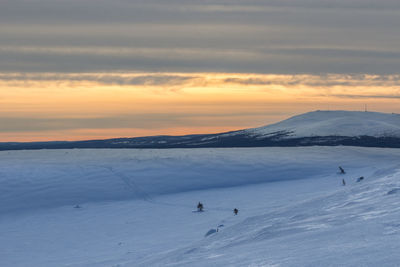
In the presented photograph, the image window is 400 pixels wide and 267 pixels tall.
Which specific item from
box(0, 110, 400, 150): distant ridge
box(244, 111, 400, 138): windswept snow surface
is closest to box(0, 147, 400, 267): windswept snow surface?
box(0, 110, 400, 150): distant ridge

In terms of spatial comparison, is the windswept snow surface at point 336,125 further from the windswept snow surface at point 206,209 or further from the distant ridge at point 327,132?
the windswept snow surface at point 206,209

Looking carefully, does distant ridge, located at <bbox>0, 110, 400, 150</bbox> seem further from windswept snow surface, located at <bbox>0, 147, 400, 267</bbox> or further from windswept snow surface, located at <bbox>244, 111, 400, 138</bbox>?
windswept snow surface, located at <bbox>0, 147, 400, 267</bbox>

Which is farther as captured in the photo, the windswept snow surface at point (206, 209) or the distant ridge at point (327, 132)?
the distant ridge at point (327, 132)

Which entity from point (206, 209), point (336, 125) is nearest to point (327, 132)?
point (336, 125)

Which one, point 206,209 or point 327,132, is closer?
point 206,209

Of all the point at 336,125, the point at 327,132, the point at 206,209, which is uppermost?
the point at 336,125

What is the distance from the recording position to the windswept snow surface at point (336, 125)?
80394mm

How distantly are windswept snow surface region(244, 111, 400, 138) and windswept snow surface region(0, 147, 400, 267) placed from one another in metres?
37.5

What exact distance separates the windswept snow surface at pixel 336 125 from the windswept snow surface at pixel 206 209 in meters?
37.5

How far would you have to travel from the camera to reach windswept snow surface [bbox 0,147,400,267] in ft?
24.5

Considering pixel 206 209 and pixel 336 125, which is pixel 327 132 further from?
pixel 206 209

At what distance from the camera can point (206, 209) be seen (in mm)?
23750

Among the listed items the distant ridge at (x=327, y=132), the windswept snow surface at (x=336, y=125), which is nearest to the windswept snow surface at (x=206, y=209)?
the distant ridge at (x=327, y=132)

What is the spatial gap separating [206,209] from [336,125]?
6691 centimetres
